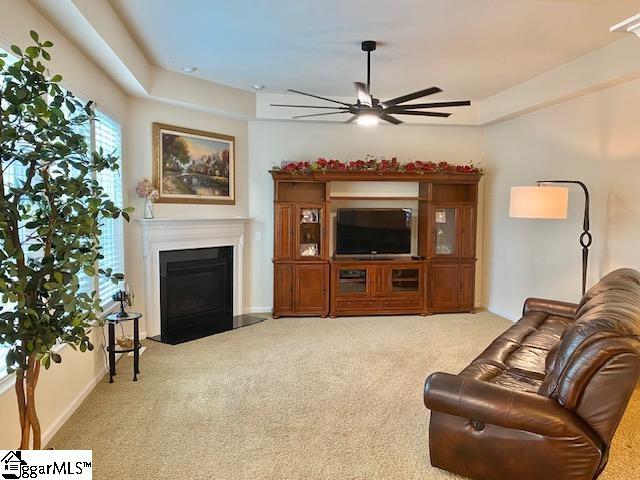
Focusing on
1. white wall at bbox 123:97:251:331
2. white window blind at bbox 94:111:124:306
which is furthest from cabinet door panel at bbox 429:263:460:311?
white window blind at bbox 94:111:124:306

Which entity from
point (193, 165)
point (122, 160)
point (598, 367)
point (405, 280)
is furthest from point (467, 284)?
point (122, 160)

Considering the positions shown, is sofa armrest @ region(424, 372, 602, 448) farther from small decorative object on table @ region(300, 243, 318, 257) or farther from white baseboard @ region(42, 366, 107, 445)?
small decorative object on table @ region(300, 243, 318, 257)

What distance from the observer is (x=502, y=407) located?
204cm

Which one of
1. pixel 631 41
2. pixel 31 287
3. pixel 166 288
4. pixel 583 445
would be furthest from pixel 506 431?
pixel 166 288

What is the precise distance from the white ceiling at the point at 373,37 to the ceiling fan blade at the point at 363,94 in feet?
1.72

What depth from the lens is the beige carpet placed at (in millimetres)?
2393

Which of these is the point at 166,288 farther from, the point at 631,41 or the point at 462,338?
the point at 631,41

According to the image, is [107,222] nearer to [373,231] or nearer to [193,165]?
[193,165]

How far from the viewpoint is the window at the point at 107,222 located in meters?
3.47

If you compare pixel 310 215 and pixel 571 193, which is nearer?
pixel 571 193

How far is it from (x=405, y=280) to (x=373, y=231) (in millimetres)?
815

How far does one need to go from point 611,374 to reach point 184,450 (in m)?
2.31

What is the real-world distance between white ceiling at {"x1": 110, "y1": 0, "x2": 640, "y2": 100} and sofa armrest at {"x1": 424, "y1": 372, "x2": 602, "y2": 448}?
2.25 m

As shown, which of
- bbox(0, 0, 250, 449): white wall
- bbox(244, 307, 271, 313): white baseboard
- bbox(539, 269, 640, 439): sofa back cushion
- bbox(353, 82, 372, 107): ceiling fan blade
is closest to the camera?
bbox(539, 269, 640, 439): sofa back cushion
